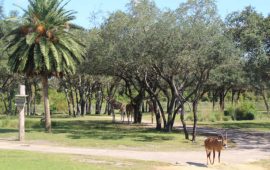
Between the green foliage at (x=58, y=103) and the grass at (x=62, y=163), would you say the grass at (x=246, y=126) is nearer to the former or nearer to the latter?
the grass at (x=62, y=163)

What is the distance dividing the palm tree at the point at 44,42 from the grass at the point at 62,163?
12.2 meters

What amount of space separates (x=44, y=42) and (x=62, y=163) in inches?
640

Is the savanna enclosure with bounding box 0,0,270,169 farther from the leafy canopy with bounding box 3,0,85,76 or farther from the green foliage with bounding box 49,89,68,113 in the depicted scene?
the green foliage with bounding box 49,89,68,113

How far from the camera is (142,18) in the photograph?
107 ft

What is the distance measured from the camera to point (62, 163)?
1814 centimetres

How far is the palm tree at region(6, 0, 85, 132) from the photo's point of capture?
32.9m

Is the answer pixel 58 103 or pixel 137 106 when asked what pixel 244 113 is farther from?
pixel 58 103

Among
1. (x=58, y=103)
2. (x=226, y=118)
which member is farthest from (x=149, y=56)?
(x=58, y=103)

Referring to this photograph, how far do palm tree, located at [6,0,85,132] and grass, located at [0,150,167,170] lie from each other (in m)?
12.2

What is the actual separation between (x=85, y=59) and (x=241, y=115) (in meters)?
28.3

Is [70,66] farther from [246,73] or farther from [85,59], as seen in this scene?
[246,73]

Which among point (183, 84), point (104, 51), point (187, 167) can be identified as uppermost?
point (104, 51)

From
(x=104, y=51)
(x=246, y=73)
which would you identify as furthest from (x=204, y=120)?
(x=104, y=51)

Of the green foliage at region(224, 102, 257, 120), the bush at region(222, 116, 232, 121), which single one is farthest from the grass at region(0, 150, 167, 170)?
the green foliage at region(224, 102, 257, 120)
